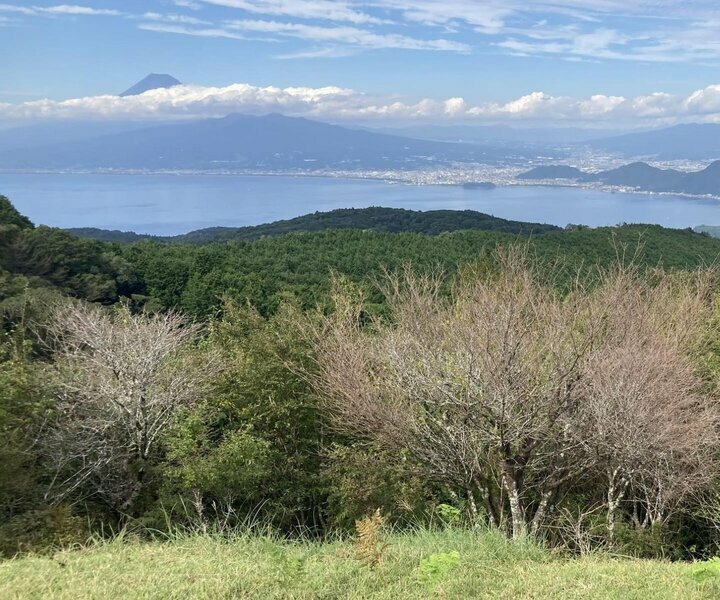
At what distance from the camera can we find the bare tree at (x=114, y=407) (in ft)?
30.3

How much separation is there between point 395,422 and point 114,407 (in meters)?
4.96

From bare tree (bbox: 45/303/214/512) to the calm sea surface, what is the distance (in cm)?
12077

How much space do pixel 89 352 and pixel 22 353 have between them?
119cm

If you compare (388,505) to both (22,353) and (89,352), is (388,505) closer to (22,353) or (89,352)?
(89,352)

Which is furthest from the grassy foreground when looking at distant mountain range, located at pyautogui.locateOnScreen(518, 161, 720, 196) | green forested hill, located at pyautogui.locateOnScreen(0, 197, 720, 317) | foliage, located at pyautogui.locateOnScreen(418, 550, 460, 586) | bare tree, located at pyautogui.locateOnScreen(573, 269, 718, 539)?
distant mountain range, located at pyautogui.locateOnScreen(518, 161, 720, 196)

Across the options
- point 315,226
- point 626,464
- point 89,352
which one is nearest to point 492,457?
point 626,464

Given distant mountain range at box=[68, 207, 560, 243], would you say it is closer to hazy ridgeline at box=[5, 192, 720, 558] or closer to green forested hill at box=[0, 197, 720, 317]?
green forested hill at box=[0, 197, 720, 317]

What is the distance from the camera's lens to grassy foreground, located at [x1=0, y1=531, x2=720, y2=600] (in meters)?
3.54

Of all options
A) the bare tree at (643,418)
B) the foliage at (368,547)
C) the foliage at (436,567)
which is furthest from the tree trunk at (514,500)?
the foliage at (436,567)

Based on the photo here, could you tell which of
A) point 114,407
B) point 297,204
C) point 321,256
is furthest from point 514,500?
point 297,204

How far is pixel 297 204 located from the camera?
163750 millimetres

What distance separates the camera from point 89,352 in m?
11.5

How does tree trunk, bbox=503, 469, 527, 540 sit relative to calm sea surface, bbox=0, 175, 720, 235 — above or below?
below

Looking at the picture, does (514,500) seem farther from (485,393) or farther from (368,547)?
(368,547)
